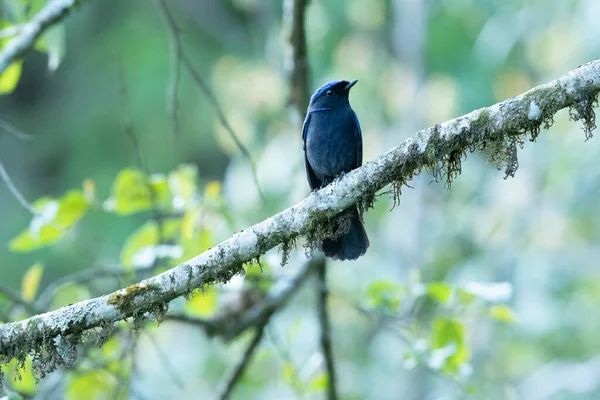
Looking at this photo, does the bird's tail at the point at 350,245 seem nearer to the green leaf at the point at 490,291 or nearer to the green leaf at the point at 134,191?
the green leaf at the point at 490,291

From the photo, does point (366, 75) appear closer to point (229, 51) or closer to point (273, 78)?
point (273, 78)

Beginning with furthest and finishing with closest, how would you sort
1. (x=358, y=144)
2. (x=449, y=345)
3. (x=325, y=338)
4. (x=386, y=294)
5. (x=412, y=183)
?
1. (x=412, y=183)
2. (x=358, y=144)
3. (x=325, y=338)
4. (x=386, y=294)
5. (x=449, y=345)

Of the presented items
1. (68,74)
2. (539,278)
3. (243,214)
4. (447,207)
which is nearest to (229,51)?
(68,74)

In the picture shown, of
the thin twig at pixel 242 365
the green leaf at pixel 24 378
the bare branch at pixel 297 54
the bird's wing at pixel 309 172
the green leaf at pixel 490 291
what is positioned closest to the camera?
the green leaf at pixel 490 291

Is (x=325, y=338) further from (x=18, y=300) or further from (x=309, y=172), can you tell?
(x=18, y=300)

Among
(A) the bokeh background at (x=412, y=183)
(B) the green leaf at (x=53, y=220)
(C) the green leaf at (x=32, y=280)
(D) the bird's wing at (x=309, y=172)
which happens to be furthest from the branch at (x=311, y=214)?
(A) the bokeh background at (x=412, y=183)

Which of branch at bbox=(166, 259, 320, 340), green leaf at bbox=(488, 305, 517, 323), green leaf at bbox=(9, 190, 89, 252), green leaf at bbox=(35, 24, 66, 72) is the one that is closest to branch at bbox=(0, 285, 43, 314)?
green leaf at bbox=(9, 190, 89, 252)

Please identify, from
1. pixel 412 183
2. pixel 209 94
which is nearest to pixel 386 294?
pixel 209 94

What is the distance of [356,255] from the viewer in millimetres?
4648

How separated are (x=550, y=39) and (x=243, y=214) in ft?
19.6

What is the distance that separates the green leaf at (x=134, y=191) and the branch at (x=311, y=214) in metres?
1.36

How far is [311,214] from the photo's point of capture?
12.2 feet

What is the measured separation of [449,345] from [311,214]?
1344mm

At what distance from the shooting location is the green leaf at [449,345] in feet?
14.6
